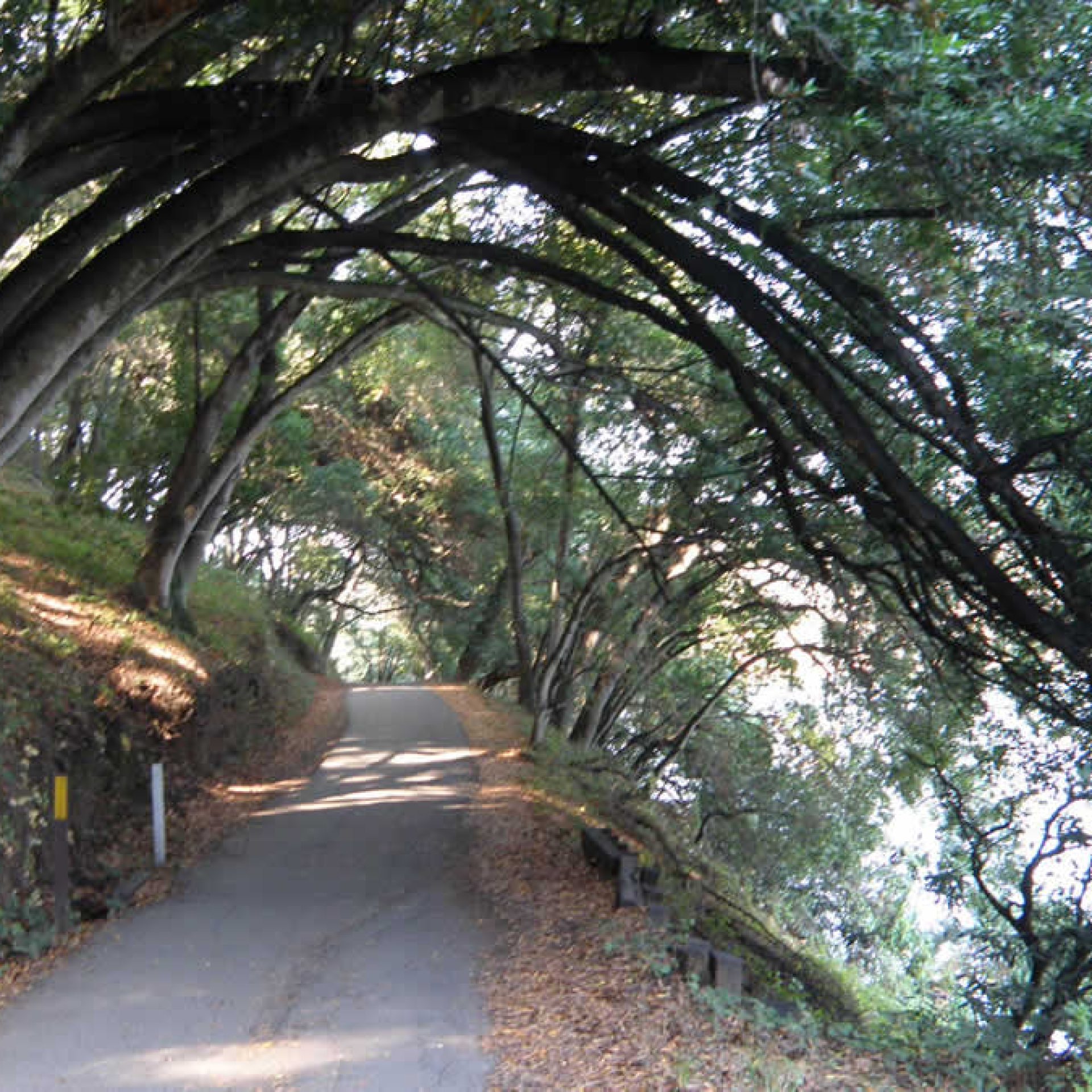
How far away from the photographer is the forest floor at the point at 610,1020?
21.5 ft

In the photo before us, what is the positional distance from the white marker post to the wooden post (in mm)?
2329

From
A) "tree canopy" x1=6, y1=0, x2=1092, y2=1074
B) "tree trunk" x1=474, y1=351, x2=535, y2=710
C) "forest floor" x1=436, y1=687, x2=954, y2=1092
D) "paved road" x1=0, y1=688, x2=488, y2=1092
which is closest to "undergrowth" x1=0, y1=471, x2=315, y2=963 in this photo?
"paved road" x1=0, y1=688, x2=488, y2=1092

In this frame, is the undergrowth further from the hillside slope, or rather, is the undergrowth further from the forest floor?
the forest floor

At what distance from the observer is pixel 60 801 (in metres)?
8.98

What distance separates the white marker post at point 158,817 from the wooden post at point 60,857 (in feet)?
7.64

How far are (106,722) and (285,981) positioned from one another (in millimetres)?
5272

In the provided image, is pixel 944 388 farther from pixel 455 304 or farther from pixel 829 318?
pixel 455 304

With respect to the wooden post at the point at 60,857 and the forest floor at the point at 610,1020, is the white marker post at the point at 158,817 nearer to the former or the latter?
the wooden post at the point at 60,857

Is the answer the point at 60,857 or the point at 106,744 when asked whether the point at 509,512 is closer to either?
the point at 106,744

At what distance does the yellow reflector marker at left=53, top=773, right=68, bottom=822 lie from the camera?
8953mm

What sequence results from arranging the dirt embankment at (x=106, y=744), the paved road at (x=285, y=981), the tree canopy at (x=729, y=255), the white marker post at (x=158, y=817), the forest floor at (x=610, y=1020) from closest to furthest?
1. the paved road at (x=285, y=981)
2. the forest floor at (x=610, y=1020)
3. the tree canopy at (x=729, y=255)
4. the dirt embankment at (x=106, y=744)
5. the white marker post at (x=158, y=817)

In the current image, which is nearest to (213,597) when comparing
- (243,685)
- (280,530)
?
(243,685)

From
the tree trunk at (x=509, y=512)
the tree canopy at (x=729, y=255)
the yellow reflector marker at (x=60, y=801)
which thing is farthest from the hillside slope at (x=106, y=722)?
the tree trunk at (x=509, y=512)

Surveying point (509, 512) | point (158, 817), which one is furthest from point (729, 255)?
point (509, 512)
